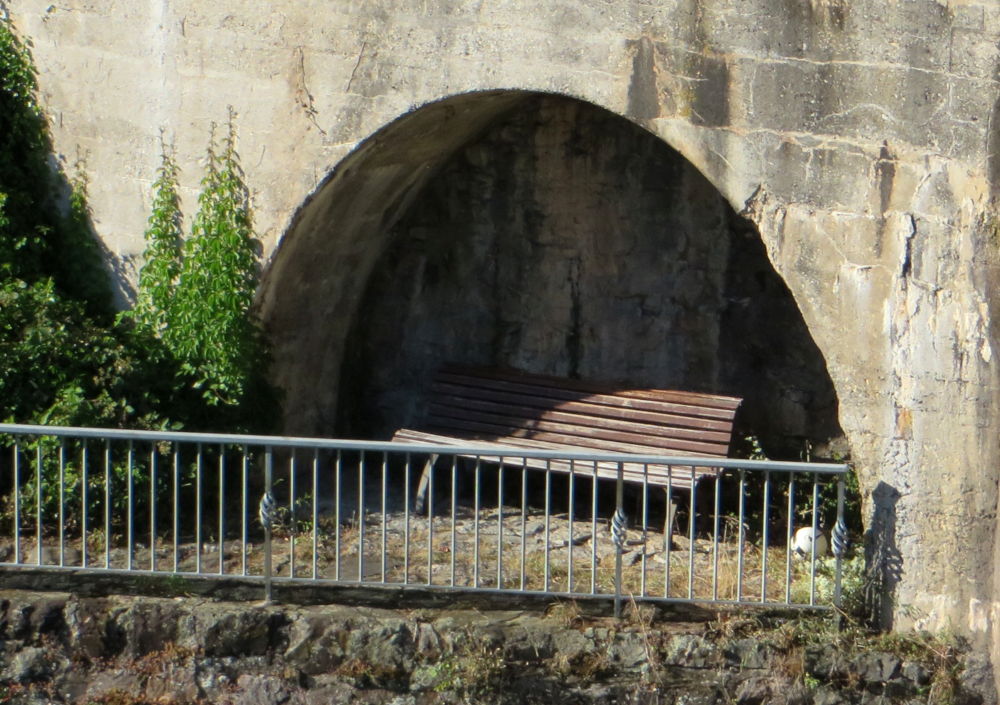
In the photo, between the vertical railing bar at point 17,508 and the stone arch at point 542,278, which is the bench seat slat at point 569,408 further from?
the vertical railing bar at point 17,508

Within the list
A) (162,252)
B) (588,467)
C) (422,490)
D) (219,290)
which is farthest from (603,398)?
(162,252)

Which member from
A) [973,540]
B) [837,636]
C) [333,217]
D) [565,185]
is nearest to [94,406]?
[333,217]

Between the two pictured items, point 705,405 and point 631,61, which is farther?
point 705,405

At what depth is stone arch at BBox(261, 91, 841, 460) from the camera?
856cm

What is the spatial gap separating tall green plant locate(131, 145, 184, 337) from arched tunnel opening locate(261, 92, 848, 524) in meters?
0.54

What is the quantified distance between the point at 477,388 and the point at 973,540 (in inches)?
122

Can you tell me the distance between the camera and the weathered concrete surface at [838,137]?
6617 millimetres

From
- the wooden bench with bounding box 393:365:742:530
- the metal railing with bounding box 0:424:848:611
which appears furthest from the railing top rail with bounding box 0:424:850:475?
the wooden bench with bounding box 393:365:742:530

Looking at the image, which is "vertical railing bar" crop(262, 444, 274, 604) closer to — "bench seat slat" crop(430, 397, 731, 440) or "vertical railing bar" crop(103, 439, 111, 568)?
"vertical railing bar" crop(103, 439, 111, 568)

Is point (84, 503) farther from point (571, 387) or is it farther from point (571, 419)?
point (571, 387)

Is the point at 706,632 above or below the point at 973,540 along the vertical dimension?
below

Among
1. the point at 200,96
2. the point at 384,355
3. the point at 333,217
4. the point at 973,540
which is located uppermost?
the point at 200,96

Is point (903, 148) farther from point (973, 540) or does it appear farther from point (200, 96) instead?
point (200, 96)

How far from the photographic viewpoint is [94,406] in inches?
307
